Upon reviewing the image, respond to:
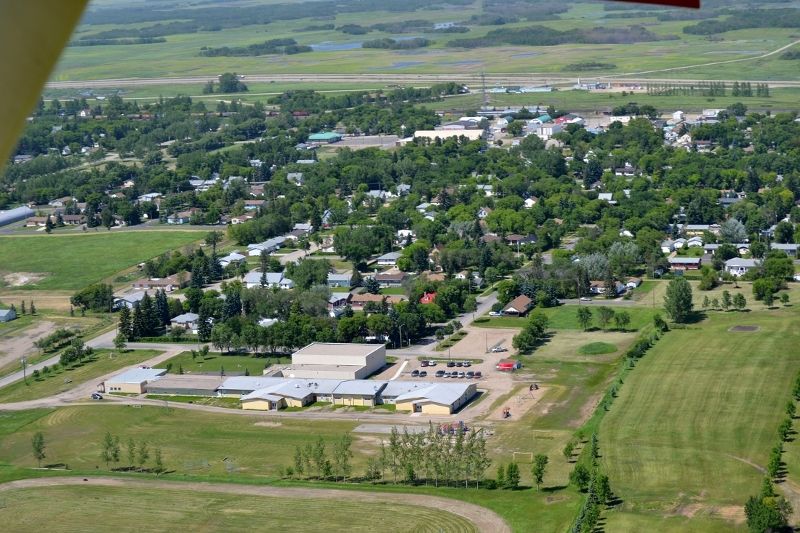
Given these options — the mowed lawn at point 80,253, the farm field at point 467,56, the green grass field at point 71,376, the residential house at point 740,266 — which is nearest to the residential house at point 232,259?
the mowed lawn at point 80,253

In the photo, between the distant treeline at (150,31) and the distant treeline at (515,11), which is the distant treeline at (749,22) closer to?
the distant treeline at (515,11)

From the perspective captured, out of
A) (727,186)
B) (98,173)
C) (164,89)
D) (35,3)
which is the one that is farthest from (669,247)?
(164,89)

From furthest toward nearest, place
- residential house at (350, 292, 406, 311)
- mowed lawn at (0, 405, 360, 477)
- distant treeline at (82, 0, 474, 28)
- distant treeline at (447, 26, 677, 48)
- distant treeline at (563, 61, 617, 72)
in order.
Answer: distant treeline at (82, 0, 474, 28)
distant treeline at (447, 26, 677, 48)
distant treeline at (563, 61, 617, 72)
residential house at (350, 292, 406, 311)
mowed lawn at (0, 405, 360, 477)

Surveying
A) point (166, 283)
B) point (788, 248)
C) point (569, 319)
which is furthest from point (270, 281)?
point (788, 248)

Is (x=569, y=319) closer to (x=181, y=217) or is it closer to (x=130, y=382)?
(x=130, y=382)

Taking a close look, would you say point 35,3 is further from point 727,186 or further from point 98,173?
point 98,173

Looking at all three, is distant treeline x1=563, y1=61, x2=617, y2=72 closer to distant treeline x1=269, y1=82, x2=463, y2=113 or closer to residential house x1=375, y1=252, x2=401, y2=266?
distant treeline x1=269, y1=82, x2=463, y2=113

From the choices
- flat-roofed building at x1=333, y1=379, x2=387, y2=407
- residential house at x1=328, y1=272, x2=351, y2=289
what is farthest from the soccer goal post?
residential house at x1=328, y1=272, x2=351, y2=289
